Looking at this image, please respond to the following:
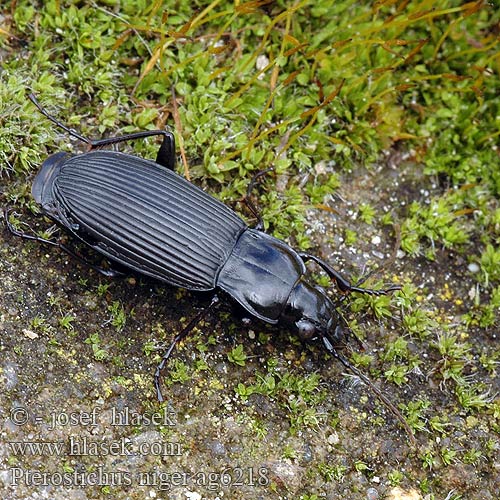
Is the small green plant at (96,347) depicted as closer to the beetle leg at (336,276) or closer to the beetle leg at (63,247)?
the beetle leg at (63,247)

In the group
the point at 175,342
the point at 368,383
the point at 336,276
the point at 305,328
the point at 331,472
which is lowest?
the point at 331,472

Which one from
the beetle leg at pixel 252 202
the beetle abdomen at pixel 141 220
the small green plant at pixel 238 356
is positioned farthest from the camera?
the beetle leg at pixel 252 202

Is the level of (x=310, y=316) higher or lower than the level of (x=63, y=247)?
higher

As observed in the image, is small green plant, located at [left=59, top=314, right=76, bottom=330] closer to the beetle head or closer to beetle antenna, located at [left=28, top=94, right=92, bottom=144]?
beetle antenna, located at [left=28, top=94, right=92, bottom=144]

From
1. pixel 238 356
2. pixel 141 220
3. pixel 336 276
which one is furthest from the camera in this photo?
pixel 336 276

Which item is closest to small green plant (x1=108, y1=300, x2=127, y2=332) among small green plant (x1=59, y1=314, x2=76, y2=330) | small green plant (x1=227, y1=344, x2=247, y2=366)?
small green plant (x1=59, y1=314, x2=76, y2=330)

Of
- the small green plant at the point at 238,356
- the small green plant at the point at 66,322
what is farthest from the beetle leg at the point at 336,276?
the small green plant at the point at 66,322

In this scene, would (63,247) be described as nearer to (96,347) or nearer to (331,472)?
(96,347)

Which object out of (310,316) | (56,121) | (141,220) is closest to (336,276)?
(310,316)
